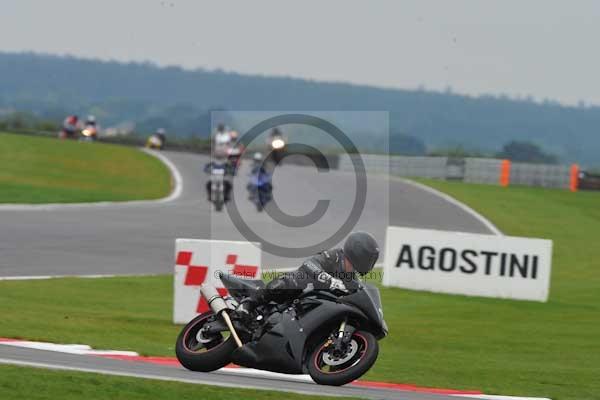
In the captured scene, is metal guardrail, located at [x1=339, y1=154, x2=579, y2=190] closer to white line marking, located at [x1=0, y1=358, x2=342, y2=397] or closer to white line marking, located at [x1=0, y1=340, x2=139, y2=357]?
white line marking, located at [x1=0, y1=340, x2=139, y2=357]

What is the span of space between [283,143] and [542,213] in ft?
41.1

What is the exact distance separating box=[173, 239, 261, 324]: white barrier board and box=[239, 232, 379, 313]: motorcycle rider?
168 inches

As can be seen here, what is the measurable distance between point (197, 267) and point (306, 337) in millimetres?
4960

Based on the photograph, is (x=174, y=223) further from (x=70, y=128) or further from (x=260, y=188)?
(x=70, y=128)

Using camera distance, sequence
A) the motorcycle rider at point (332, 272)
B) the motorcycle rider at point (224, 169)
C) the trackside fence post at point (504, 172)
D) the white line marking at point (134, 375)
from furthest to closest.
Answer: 1. the trackside fence post at point (504, 172)
2. the motorcycle rider at point (224, 169)
3. the motorcycle rider at point (332, 272)
4. the white line marking at point (134, 375)

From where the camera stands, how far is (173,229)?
2647 centimetres

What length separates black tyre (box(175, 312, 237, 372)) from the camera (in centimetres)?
943

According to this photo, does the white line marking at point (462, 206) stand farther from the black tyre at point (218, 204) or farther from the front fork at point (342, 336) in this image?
the front fork at point (342, 336)

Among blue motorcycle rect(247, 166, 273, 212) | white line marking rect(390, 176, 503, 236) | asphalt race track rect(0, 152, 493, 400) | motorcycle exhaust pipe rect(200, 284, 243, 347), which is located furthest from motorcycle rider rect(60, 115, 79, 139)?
motorcycle exhaust pipe rect(200, 284, 243, 347)

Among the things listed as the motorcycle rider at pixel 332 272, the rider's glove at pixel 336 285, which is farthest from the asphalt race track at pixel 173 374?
the rider's glove at pixel 336 285

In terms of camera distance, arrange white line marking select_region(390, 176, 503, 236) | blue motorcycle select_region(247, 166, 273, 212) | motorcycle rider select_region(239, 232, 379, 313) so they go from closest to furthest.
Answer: motorcycle rider select_region(239, 232, 379, 313) → white line marking select_region(390, 176, 503, 236) → blue motorcycle select_region(247, 166, 273, 212)

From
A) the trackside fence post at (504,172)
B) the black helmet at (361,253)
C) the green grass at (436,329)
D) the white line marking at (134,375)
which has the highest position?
the trackside fence post at (504,172)

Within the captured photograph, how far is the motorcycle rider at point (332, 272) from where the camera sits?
29.9ft

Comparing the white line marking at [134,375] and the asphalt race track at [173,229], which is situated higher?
the asphalt race track at [173,229]
